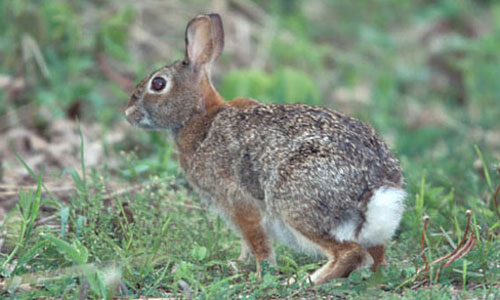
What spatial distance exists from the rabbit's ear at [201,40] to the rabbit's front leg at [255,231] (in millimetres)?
1262

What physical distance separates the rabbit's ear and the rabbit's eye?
0.77 ft

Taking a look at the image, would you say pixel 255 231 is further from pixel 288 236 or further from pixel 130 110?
pixel 130 110

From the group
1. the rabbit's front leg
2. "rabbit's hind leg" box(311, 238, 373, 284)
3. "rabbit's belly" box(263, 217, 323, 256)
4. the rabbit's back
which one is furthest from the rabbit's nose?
"rabbit's hind leg" box(311, 238, 373, 284)

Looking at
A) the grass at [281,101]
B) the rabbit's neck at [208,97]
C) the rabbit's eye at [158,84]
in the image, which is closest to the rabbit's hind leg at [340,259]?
the grass at [281,101]

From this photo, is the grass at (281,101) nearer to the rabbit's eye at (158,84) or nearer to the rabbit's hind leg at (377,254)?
the rabbit's hind leg at (377,254)

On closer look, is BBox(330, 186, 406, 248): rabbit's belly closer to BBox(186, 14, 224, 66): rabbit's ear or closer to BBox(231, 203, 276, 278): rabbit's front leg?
BBox(231, 203, 276, 278): rabbit's front leg

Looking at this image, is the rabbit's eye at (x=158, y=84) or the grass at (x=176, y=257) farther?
the rabbit's eye at (x=158, y=84)

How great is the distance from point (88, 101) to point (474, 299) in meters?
5.22

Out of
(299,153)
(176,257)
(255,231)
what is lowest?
(176,257)

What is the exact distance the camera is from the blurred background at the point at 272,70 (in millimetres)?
7676

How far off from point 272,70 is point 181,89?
15.2ft

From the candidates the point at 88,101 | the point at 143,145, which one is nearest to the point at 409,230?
the point at 143,145

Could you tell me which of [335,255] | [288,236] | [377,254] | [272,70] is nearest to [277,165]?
[288,236]

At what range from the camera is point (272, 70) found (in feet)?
33.7
